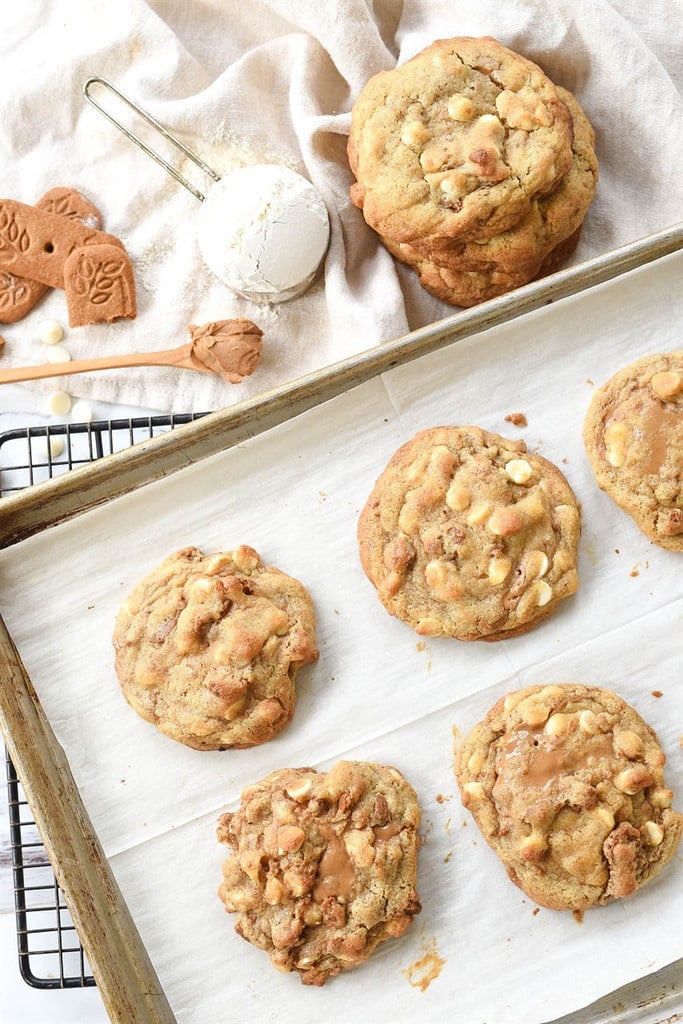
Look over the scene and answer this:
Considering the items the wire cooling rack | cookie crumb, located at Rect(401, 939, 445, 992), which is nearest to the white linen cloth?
the wire cooling rack

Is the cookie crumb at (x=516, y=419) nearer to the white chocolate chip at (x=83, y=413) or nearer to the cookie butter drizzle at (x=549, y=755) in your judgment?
the cookie butter drizzle at (x=549, y=755)

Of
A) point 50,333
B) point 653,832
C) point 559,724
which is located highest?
point 50,333

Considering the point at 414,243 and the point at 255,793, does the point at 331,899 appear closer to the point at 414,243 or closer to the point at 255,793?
the point at 255,793

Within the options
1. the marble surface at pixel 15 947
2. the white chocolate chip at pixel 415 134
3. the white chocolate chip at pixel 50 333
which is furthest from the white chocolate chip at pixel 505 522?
the white chocolate chip at pixel 50 333

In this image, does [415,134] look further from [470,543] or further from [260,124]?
[470,543]

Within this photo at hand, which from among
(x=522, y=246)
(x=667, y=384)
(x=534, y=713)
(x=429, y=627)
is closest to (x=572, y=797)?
(x=534, y=713)

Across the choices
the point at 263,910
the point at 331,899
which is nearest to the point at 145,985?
the point at 263,910

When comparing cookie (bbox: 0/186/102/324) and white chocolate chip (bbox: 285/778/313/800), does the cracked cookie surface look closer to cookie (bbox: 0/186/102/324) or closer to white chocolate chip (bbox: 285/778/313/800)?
cookie (bbox: 0/186/102/324)
